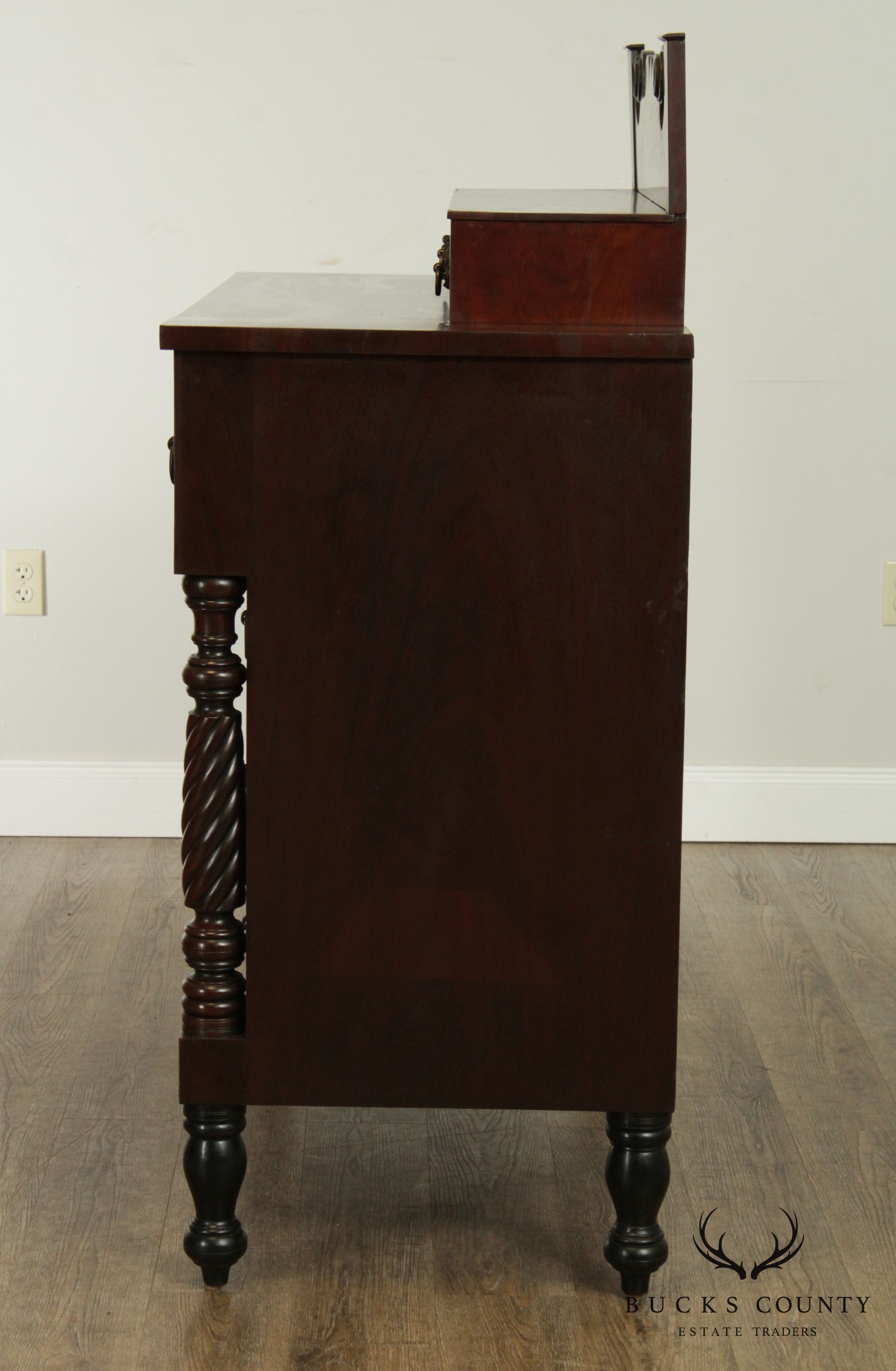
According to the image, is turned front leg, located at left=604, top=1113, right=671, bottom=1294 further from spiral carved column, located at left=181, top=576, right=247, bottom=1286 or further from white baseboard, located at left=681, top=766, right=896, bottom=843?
white baseboard, located at left=681, top=766, right=896, bottom=843

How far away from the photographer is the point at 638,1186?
1.28 metres

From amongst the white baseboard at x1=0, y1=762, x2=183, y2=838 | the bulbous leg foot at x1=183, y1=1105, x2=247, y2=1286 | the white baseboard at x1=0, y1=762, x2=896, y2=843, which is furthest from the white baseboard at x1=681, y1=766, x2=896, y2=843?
the bulbous leg foot at x1=183, y1=1105, x2=247, y2=1286

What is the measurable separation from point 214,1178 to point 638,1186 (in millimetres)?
372

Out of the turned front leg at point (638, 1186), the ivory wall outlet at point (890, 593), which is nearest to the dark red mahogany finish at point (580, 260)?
the turned front leg at point (638, 1186)

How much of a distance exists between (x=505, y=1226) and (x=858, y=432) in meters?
1.52

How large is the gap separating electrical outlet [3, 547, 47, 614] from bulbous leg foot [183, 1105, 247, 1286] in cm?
137

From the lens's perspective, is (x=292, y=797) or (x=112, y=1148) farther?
(x=112, y=1148)

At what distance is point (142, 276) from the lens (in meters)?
2.37

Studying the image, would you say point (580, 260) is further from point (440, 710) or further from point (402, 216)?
point (402, 216)

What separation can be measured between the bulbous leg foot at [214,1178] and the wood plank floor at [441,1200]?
0.04 metres

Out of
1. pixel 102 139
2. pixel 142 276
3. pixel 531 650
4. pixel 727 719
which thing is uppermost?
pixel 102 139

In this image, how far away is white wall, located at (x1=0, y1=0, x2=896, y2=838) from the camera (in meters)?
2.32

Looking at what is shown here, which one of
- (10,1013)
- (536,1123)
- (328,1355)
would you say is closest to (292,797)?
(328,1355)

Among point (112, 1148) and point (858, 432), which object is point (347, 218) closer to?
point (858, 432)
